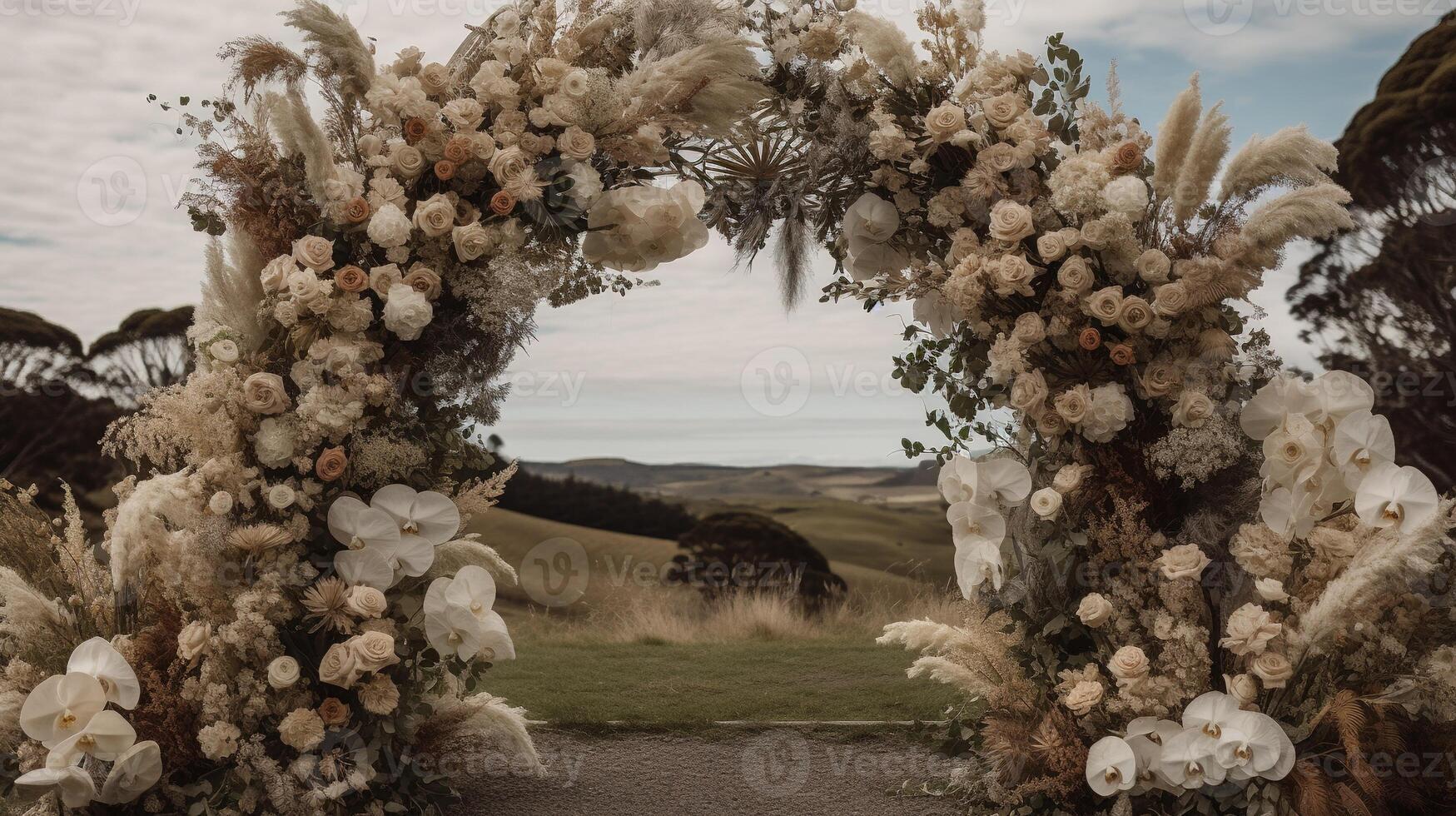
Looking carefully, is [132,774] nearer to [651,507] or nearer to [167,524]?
[167,524]

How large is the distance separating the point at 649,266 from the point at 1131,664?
221cm

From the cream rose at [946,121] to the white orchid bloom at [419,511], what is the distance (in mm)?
2158

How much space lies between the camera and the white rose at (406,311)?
338cm

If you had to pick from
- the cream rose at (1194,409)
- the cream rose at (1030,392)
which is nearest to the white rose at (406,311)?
the cream rose at (1030,392)

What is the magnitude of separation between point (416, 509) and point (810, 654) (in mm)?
4190

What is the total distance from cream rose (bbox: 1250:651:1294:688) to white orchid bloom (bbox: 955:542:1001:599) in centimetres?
86

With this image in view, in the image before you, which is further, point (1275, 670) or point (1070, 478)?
point (1070, 478)

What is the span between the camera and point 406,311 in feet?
11.1

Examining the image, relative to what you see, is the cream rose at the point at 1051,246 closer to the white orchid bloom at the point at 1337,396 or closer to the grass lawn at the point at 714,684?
the white orchid bloom at the point at 1337,396

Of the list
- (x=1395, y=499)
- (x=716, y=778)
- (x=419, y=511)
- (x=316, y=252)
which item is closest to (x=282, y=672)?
(x=419, y=511)

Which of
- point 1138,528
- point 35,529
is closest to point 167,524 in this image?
point 35,529

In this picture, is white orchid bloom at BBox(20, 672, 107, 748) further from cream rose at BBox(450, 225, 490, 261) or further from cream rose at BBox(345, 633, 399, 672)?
cream rose at BBox(450, 225, 490, 261)

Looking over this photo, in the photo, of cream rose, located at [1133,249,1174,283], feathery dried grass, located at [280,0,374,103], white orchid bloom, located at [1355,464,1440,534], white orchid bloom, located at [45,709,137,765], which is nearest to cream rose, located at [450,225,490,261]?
feathery dried grass, located at [280,0,374,103]

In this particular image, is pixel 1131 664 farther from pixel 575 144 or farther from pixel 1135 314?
pixel 575 144
